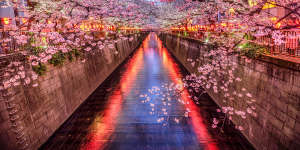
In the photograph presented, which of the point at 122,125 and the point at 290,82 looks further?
the point at 122,125

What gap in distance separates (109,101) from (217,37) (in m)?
10.1

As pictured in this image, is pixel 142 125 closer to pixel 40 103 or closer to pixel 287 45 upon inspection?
pixel 40 103

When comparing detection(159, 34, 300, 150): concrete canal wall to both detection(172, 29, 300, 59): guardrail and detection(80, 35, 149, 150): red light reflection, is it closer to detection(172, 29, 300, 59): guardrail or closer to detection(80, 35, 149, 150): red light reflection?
detection(172, 29, 300, 59): guardrail

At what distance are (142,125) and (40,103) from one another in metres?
5.77

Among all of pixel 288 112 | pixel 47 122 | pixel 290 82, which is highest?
pixel 290 82

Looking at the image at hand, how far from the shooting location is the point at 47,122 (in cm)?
997

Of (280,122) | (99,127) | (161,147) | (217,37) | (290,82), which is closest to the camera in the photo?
(290,82)

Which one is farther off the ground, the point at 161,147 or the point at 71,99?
the point at 71,99

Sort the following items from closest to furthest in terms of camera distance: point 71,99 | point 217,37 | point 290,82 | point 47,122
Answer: point 290,82
point 47,122
point 71,99
point 217,37

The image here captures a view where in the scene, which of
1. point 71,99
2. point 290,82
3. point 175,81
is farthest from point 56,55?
point 175,81

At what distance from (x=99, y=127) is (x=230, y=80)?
28.5 ft

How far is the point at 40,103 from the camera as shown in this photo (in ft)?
31.4

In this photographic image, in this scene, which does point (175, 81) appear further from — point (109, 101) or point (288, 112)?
point (288, 112)

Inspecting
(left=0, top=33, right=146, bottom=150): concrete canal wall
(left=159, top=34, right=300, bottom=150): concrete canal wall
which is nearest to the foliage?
(left=0, top=33, right=146, bottom=150): concrete canal wall
